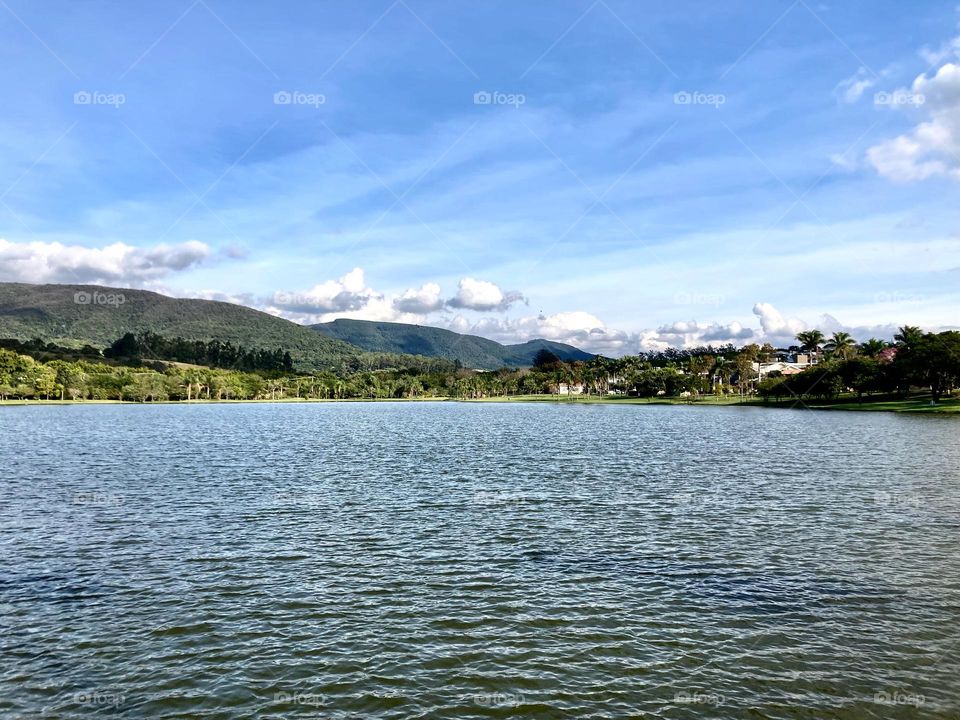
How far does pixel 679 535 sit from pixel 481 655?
1899 centimetres

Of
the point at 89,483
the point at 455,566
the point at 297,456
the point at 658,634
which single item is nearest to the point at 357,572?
the point at 455,566

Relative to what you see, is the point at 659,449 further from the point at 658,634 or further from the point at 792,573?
the point at 658,634
